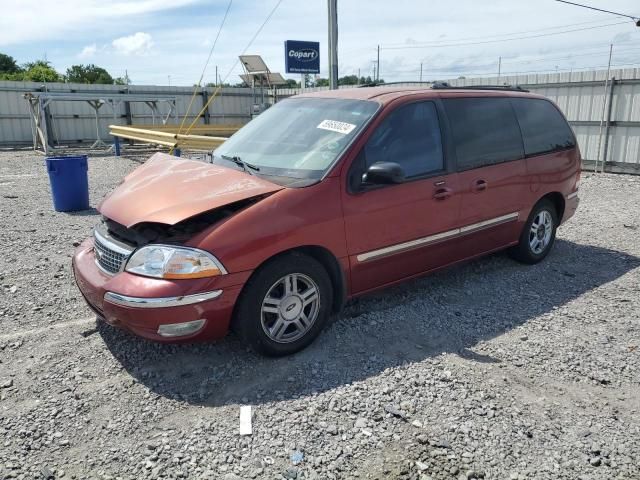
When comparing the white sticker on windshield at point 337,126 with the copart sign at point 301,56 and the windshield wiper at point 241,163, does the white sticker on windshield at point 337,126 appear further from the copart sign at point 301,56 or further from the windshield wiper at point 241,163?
the copart sign at point 301,56

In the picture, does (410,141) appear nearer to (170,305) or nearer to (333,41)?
(170,305)

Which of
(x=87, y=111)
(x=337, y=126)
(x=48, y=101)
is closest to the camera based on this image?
(x=337, y=126)

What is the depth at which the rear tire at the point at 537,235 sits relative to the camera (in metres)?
5.67

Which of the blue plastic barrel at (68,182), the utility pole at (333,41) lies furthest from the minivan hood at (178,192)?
the utility pole at (333,41)

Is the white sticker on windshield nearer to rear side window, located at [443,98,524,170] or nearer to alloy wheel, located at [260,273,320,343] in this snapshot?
rear side window, located at [443,98,524,170]

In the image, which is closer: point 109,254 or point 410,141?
point 109,254

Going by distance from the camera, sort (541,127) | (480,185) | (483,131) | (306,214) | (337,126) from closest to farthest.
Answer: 1. (306,214)
2. (337,126)
3. (480,185)
4. (483,131)
5. (541,127)

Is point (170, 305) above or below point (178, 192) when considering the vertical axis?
below

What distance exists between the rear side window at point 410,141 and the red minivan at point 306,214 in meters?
0.01

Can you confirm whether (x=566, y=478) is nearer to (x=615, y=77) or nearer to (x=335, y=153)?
(x=335, y=153)

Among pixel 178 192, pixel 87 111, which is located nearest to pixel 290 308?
pixel 178 192

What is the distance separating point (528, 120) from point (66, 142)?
2063cm

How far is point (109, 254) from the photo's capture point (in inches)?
145

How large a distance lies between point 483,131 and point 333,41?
7.66m
